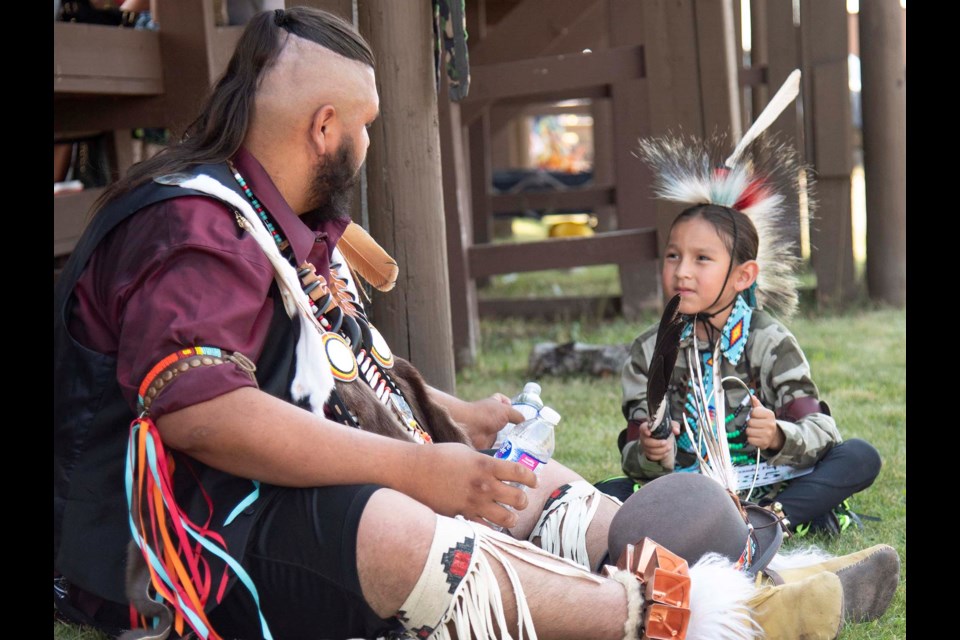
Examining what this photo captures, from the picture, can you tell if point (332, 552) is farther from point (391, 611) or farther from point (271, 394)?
point (271, 394)

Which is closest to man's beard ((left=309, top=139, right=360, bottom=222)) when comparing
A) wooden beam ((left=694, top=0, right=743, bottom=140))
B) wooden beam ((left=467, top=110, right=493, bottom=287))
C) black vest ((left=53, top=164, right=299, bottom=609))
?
black vest ((left=53, top=164, right=299, bottom=609))

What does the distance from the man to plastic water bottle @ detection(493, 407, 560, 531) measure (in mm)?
174

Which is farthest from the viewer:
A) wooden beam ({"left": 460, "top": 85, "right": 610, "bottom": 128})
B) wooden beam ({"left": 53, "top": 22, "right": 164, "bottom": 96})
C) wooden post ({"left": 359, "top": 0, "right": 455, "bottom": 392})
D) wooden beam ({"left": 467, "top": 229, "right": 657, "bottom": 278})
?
wooden beam ({"left": 460, "top": 85, "right": 610, "bottom": 128})

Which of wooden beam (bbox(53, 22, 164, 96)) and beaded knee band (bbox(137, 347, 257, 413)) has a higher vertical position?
wooden beam (bbox(53, 22, 164, 96))

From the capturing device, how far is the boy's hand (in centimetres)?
279

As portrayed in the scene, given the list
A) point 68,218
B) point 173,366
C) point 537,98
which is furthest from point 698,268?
point 537,98

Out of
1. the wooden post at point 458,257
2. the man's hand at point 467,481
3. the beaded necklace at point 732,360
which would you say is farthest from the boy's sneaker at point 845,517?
the wooden post at point 458,257

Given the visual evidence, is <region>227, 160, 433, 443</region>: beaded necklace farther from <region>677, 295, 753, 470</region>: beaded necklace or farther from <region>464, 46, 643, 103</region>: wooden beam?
<region>464, 46, 643, 103</region>: wooden beam

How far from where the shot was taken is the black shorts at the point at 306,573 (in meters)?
1.86

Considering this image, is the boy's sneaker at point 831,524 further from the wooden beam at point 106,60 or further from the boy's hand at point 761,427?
the wooden beam at point 106,60

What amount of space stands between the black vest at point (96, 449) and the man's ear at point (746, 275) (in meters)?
1.44

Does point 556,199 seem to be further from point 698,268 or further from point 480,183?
point 698,268

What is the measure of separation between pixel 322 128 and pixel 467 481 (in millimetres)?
719
